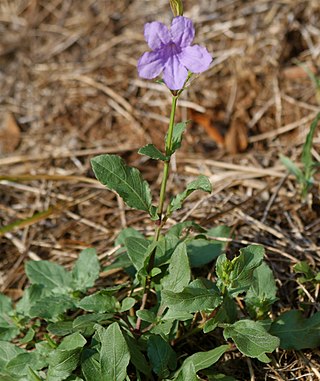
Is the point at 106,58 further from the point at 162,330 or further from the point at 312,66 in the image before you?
the point at 162,330

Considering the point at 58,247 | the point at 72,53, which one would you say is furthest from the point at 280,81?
the point at 58,247

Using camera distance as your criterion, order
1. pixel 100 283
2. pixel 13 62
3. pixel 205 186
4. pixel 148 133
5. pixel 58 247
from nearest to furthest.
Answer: pixel 205 186
pixel 100 283
pixel 58 247
pixel 148 133
pixel 13 62

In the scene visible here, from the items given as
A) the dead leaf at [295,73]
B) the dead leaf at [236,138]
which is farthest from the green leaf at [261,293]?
the dead leaf at [295,73]

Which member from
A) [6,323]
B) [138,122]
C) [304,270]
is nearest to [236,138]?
[138,122]

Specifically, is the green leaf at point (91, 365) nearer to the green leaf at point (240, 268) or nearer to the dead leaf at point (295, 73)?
the green leaf at point (240, 268)

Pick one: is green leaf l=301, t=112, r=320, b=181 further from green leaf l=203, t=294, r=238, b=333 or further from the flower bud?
the flower bud

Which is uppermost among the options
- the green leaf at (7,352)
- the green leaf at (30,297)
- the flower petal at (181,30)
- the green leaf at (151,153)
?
the flower petal at (181,30)

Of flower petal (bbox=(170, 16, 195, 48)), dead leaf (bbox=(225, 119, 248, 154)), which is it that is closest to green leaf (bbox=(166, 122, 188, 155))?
flower petal (bbox=(170, 16, 195, 48))
